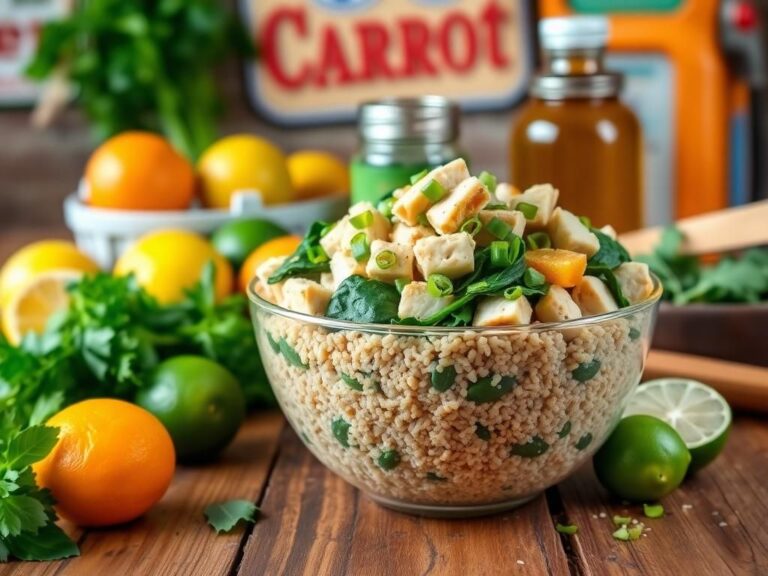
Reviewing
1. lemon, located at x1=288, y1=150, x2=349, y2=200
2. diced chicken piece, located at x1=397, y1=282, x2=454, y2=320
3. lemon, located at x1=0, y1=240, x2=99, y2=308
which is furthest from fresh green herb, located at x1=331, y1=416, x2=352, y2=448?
lemon, located at x1=288, y1=150, x2=349, y2=200

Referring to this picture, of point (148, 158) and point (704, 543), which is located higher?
point (148, 158)

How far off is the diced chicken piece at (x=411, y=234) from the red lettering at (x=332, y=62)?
1071mm

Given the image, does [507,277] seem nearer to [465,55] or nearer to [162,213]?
[162,213]

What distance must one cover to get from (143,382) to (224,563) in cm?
29

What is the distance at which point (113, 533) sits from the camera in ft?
2.99

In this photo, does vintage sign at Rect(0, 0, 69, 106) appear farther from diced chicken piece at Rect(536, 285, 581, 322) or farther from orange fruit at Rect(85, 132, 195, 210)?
diced chicken piece at Rect(536, 285, 581, 322)

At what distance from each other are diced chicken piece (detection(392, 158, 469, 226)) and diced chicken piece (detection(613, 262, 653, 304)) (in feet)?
0.53

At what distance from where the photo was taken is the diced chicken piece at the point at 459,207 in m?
0.83

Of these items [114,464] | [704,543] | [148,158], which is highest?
[148,158]

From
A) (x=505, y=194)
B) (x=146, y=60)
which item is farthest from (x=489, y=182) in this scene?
(x=146, y=60)

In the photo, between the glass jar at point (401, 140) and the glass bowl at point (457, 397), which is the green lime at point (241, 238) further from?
the glass bowl at point (457, 397)

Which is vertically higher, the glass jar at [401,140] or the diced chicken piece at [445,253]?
the diced chicken piece at [445,253]

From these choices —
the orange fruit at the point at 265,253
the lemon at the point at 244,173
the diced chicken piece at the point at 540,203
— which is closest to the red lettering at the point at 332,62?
→ the lemon at the point at 244,173

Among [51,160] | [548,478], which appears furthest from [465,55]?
[548,478]
